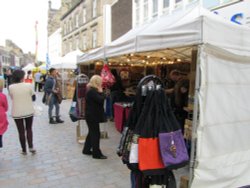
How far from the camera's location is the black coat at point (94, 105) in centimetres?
454

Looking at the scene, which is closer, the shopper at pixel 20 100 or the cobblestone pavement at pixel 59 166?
the cobblestone pavement at pixel 59 166

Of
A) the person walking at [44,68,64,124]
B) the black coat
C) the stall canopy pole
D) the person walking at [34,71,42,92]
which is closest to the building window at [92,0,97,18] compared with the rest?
the person walking at [34,71,42,92]

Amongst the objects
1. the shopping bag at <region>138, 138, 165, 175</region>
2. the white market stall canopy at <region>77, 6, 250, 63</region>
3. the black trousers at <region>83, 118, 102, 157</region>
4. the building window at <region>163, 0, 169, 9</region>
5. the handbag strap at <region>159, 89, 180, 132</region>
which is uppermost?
the building window at <region>163, 0, 169, 9</region>

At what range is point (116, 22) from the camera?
693 inches

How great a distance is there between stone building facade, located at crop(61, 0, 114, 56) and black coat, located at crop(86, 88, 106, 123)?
16.2 m

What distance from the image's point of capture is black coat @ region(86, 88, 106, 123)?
14.9ft

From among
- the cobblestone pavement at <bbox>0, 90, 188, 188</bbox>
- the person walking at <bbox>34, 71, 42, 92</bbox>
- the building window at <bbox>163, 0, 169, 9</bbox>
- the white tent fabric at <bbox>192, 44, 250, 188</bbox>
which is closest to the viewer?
the white tent fabric at <bbox>192, 44, 250, 188</bbox>

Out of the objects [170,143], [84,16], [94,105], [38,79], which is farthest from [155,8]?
[84,16]

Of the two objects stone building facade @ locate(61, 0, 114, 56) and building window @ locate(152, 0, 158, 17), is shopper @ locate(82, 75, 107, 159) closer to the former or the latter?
building window @ locate(152, 0, 158, 17)

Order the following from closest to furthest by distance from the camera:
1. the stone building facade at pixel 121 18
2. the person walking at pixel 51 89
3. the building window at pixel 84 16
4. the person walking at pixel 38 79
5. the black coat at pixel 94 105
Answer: the black coat at pixel 94 105
the person walking at pixel 51 89
the stone building facade at pixel 121 18
the person walking at pixel 38 79
the building window at pixel 84 16

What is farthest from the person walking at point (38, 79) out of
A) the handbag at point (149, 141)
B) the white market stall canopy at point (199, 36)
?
the handbag at point (149, 141)

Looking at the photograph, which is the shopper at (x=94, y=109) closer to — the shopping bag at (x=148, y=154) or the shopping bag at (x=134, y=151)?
the shopping bag at (x=134, y=151)

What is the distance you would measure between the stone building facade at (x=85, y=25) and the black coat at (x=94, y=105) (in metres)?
16.2

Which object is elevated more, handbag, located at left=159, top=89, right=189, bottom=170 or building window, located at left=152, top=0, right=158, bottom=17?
building window, located at left=152, top=0, right=158, bottom=17
